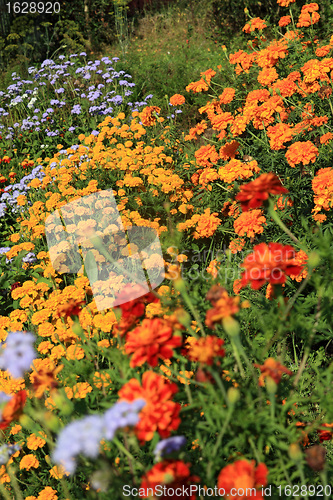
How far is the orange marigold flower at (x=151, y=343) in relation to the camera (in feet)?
3.44

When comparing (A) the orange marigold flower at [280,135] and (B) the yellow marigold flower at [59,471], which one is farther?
(A) the orange marigold flower at [280,135]

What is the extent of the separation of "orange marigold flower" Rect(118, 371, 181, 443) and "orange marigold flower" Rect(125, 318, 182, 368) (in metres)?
0.06

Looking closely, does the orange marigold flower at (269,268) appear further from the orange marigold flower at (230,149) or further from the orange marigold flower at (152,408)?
the orange marigold flower at (230,149)

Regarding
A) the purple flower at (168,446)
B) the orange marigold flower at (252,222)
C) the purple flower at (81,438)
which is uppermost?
the purple flower at (81,438)

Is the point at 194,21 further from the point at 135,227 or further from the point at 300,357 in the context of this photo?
the point at 300,357

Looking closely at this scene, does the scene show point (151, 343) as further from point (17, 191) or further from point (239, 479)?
point (17, 191)

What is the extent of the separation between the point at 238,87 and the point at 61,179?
1.55 meters

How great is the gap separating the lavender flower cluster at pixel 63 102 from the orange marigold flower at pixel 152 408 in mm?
4007

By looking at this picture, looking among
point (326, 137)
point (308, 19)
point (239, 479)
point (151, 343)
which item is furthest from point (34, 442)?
point (308, 19)

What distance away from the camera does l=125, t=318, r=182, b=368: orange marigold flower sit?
1050 millimetres

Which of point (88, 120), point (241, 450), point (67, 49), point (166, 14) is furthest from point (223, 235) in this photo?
point (166, 14)

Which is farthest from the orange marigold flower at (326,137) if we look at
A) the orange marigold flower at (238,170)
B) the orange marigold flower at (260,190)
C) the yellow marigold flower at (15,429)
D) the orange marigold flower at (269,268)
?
the yellow marigold flower at (15,429)

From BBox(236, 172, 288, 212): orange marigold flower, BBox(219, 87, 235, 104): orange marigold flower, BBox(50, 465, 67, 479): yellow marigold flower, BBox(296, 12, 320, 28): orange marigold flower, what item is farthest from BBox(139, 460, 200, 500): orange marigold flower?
BBox(296, 12, 320, 28): orange marigold flower

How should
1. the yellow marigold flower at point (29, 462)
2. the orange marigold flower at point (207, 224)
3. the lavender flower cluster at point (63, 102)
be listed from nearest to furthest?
the yellow marigold flower at point (29, 462) → the orange marigold flower at point (207, 224) → the lavender flower cluster at point (63, 102)
